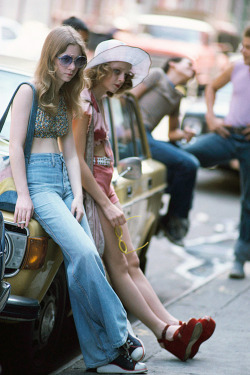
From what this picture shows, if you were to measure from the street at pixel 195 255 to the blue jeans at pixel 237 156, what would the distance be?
0.49m

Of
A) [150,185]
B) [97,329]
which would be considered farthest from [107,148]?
[150,185]

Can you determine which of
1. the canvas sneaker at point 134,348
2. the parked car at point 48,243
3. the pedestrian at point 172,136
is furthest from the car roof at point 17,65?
the pedestrian at point 172,136

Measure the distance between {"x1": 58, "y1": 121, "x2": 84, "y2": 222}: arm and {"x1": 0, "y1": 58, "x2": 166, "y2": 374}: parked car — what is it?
323 mm

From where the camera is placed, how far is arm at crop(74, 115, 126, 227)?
16.5 feet

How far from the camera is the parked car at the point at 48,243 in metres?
4.48

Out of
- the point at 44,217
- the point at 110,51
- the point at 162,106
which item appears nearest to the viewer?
the point at 44,217

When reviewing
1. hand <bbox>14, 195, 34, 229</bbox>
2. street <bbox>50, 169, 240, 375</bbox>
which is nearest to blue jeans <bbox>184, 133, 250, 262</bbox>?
street <bbox>50, 169, 240, 375</bbox>

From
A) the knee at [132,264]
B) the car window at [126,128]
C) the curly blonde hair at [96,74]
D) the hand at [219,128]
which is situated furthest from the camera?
the hand at [219,128]

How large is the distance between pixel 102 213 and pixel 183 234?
10.0 ft

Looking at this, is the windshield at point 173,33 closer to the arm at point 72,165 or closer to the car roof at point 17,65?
the car roof at point 17,65

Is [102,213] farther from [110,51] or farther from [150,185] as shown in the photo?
[150,185]

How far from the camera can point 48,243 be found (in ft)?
15.2

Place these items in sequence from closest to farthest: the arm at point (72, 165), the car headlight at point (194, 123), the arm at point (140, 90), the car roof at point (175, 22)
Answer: the arm at point (72, 165)
the arm at point (140, 90)
the car headlight at point (194, 123)
the car roof at point (175, 22)

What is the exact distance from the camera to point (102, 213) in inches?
203
